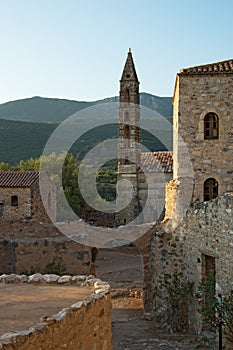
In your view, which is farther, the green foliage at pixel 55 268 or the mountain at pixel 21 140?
the mountain at pixel 21 140

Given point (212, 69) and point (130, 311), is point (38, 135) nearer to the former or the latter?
point (212, 69)

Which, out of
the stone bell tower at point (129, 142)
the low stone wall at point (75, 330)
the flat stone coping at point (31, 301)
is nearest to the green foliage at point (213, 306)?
the low stone wall at point (75, 330)

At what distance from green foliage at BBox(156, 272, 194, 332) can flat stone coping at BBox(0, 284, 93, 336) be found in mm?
5211

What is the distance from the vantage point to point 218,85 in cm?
1614

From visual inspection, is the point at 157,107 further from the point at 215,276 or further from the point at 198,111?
the point at 215,276

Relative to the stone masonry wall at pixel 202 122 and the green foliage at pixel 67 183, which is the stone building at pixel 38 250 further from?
the green foliage at pixel 67 183

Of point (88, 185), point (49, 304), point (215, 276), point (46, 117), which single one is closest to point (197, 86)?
point (215, 276)

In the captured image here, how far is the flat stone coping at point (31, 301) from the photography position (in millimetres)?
5062

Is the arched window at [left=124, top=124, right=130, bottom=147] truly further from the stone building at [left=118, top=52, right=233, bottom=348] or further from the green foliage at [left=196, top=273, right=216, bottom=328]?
the green foliage at [left=196, top=273, right=216, bottom=328]

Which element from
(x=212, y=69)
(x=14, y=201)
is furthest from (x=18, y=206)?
(x=212, y=69)

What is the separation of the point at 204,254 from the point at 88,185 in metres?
27.3

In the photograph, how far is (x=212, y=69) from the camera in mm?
16219

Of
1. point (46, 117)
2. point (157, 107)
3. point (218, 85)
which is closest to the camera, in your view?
point (218, 85)

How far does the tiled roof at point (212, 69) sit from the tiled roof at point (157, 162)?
11.8 meters
